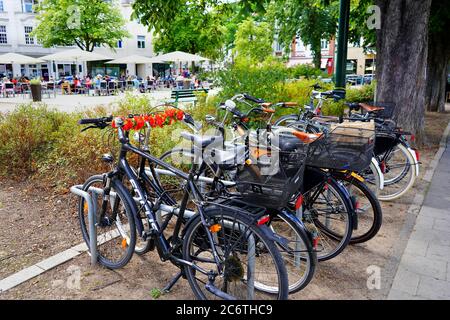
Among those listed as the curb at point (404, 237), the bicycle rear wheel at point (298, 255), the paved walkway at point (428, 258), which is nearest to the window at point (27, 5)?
the curb at point (404, 237)

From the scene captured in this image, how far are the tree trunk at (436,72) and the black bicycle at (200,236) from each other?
13.8 meters

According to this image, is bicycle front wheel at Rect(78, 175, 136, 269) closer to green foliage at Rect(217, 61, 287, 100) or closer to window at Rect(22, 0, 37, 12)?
green foliage at Rect(217, 61, 287, 100)

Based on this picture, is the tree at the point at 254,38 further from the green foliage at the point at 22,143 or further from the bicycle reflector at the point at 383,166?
the bicycle reflector at the point at 383,166

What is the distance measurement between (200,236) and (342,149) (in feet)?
5.25

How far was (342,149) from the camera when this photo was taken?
362 cm

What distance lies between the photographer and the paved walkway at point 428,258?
3.18 meters

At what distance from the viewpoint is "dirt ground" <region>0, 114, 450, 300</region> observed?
3137 mm

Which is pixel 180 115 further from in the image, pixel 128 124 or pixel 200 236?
pixel 200 236

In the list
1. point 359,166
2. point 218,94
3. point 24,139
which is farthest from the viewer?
point 218,94

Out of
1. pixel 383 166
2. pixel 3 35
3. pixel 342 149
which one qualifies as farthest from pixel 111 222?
pixel 3 35
